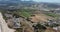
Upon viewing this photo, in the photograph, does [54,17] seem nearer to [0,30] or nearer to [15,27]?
[15,27]

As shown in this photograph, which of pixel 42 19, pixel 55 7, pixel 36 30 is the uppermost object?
pixel 55 7

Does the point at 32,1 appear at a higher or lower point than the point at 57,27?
higher

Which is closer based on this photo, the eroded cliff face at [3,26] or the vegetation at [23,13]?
the eroded cliff face at [3,26]

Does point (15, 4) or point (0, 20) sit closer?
point (0, 20)

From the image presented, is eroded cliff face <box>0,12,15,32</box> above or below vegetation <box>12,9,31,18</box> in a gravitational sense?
below

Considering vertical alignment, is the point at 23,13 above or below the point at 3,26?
above

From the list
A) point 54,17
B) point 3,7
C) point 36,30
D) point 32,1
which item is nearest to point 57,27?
point 54,17

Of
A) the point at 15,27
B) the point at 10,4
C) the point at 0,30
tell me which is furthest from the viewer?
the point at 10,4

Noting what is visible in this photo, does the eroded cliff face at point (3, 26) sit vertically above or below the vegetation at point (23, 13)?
below

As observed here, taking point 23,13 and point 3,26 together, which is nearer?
point 3,26

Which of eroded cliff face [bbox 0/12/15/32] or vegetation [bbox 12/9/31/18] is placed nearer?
eroded cliff face [bbox 0/12/15/32]

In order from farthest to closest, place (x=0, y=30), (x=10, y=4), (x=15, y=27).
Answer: (x=10, y=4)
(x=15, y=27)
(x=0, y=30)
